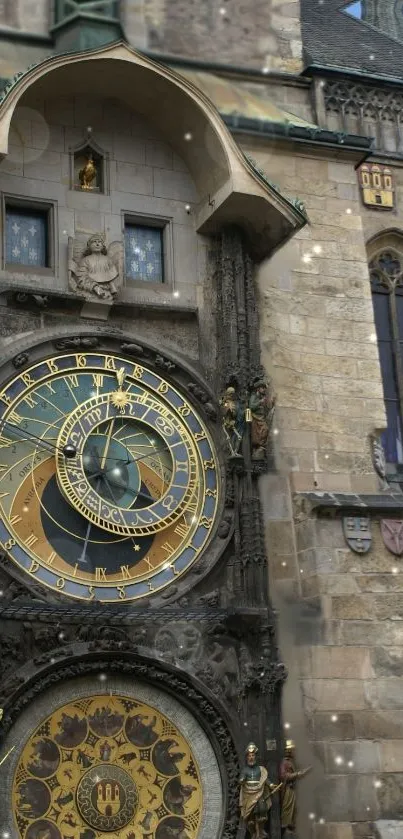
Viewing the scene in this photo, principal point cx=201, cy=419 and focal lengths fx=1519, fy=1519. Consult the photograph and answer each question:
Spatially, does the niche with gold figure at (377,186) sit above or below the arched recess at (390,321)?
above

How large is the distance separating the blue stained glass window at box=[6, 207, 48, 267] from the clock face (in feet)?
3.16

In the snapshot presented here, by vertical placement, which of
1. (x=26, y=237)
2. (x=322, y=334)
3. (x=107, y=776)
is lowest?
(x=107, y=776)

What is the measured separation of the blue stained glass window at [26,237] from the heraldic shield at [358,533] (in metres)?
3.41

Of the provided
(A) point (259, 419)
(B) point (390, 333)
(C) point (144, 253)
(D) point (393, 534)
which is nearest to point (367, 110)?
(B) point (390, 333)

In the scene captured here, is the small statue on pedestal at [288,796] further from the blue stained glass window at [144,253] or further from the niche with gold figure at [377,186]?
the niche with gold figure at [377,186]

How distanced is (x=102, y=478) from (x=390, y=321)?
4.50 m

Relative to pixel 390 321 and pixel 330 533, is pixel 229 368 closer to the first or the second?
pixel 330 533

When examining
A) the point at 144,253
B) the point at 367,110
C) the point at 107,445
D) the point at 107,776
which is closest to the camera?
the point at 107,776

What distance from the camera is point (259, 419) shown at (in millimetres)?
12852

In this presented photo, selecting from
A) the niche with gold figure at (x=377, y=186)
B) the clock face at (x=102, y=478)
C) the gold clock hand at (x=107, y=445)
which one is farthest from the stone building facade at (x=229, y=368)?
the gold clock hand at (x=107, y=445)

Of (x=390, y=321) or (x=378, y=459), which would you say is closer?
(x=378, y=459)

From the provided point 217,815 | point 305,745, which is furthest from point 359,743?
point 217,815

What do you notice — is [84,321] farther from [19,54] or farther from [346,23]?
[346,23]

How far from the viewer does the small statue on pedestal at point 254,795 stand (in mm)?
11688
